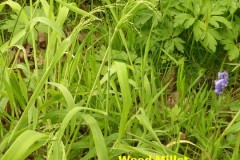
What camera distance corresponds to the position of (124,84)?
5.06ft

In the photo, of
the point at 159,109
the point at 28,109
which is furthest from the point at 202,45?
the point at 28,109

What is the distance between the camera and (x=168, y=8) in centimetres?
242

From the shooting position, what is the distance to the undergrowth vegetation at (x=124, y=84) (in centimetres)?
158

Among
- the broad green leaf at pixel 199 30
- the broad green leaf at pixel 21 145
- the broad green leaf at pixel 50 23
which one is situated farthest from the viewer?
the broad green leaf at pixel 199 30

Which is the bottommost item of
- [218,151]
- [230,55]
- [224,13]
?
[218,151]

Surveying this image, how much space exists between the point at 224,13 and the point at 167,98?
0.50 m

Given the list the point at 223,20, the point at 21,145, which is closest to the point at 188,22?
the point at 223,20

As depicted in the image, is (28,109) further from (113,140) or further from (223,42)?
(223,42)


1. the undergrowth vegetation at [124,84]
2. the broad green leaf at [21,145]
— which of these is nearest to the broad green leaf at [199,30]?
the undergrowth vegetation at [124,84]

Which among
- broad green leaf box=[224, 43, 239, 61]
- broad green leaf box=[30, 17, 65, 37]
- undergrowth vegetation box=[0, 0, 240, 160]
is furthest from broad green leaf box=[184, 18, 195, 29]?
broad green leaf box=[30, 17, 65, 37]

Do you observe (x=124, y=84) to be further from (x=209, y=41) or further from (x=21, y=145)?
(x=209, y=41)

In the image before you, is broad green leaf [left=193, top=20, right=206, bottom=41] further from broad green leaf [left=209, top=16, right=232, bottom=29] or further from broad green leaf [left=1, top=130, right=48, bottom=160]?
broad green leaf [left=1, top=130, right=48, bottom=160]

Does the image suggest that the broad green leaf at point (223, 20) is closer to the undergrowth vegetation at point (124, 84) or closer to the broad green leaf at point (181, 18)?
the undergrowth vegetation at point (124, 84)

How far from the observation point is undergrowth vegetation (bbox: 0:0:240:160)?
1.58 metres
